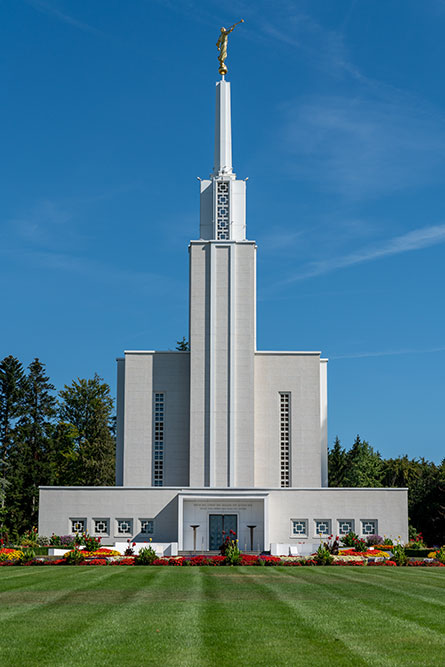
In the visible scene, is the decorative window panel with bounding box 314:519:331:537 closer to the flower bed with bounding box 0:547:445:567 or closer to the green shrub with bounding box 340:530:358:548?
the green shrub with bounding box 340:530:358:548

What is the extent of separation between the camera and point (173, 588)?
18.7 meters

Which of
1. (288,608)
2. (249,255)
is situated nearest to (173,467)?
(249,255)

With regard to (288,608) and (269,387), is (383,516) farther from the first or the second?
(288,608)

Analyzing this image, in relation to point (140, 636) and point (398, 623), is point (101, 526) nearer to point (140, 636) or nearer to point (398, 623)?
point (398, 623)

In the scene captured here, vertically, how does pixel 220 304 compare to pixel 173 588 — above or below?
above

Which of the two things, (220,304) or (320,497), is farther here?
(220,304)

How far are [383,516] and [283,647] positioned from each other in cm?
4069

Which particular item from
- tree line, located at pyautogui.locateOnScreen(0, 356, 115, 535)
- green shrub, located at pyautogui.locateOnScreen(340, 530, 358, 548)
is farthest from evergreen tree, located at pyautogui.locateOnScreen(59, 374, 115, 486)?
green shrub, located at pyautogui.locateOnScreen(340, 530, 358, 548)

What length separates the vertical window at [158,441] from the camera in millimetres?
54219

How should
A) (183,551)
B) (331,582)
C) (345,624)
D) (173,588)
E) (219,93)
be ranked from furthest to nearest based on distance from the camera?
1. (219,93)
2. (183,551)
3. (331,582)
4. (173,588)
5. (345,624)

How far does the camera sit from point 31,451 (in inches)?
2931

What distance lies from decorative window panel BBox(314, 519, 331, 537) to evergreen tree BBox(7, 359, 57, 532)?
30.0 m

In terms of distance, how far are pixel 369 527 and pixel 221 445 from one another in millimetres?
10133

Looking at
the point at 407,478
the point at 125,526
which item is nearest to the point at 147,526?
the point at 125,526
